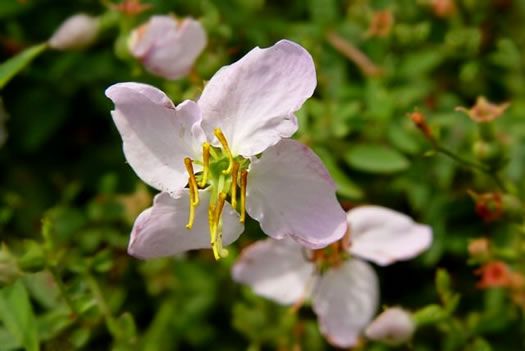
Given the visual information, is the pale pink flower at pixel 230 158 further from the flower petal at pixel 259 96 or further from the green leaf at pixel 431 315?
the green leaf at pixel 431 315

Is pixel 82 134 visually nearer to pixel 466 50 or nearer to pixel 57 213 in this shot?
pixel 57 213

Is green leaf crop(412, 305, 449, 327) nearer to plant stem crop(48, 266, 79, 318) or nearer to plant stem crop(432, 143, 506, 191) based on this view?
plant stem crop(432, 143, 506, 191)

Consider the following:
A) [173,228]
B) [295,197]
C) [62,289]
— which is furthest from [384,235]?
[62,289]

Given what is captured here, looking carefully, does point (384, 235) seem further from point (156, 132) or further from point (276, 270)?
point (156, 132)

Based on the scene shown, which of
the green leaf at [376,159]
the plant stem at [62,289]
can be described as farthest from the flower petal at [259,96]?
the green leaf at [376,159]

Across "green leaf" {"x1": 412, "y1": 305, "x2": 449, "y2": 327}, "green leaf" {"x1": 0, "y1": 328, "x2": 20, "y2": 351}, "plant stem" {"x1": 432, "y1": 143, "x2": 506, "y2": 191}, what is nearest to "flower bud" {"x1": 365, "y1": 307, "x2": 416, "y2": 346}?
"green leaf" {"x1": 412, "y1": 305, "x2": 449, "y2": 327}

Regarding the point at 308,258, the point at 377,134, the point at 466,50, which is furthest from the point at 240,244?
the point at 466,50
